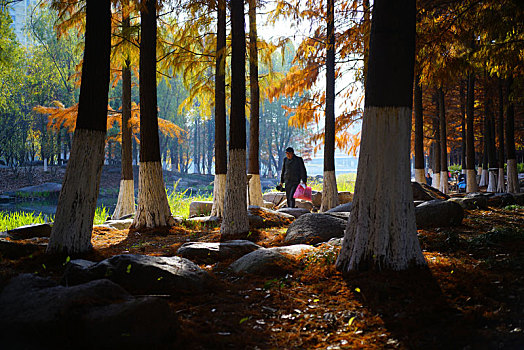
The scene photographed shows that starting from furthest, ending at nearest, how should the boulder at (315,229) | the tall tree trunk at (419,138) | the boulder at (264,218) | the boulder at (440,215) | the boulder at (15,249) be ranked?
the tall tree trunk at (419,138) → the boulder at (264,218) → the boulder at (440,215) → the boulder at (315,229) → the boulder at (15,249)

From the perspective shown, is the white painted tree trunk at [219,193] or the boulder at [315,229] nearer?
the boulder at [315,229]

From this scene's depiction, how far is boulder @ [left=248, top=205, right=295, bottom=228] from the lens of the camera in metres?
9.20

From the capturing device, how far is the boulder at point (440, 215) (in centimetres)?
A: 735

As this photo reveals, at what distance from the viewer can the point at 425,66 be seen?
809 cm

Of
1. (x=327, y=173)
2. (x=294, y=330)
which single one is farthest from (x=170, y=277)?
(x=327, y=173)

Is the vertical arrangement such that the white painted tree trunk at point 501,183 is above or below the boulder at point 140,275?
above

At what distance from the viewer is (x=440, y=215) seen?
743 cm

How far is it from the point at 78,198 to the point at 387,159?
426 cm

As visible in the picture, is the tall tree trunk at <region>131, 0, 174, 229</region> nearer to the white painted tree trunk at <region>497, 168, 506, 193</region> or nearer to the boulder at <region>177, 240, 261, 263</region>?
the boulder at <region>177, 240, 261, 263</region>

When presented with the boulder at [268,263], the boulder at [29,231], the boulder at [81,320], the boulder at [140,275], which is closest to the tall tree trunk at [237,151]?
the boulder at [268,263]

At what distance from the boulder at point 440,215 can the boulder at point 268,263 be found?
3497 mm

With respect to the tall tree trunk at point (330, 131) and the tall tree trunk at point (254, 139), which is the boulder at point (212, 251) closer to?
the tall tree trunk at point (254, 139)

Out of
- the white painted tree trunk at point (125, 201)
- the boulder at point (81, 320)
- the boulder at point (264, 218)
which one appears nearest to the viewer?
the boulder at point (81, 320)

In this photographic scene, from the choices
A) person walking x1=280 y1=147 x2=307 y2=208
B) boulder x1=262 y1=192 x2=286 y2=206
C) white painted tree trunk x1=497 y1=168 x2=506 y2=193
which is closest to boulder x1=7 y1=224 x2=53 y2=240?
person walking x1=280 y1=147 x2=307 y2=208
